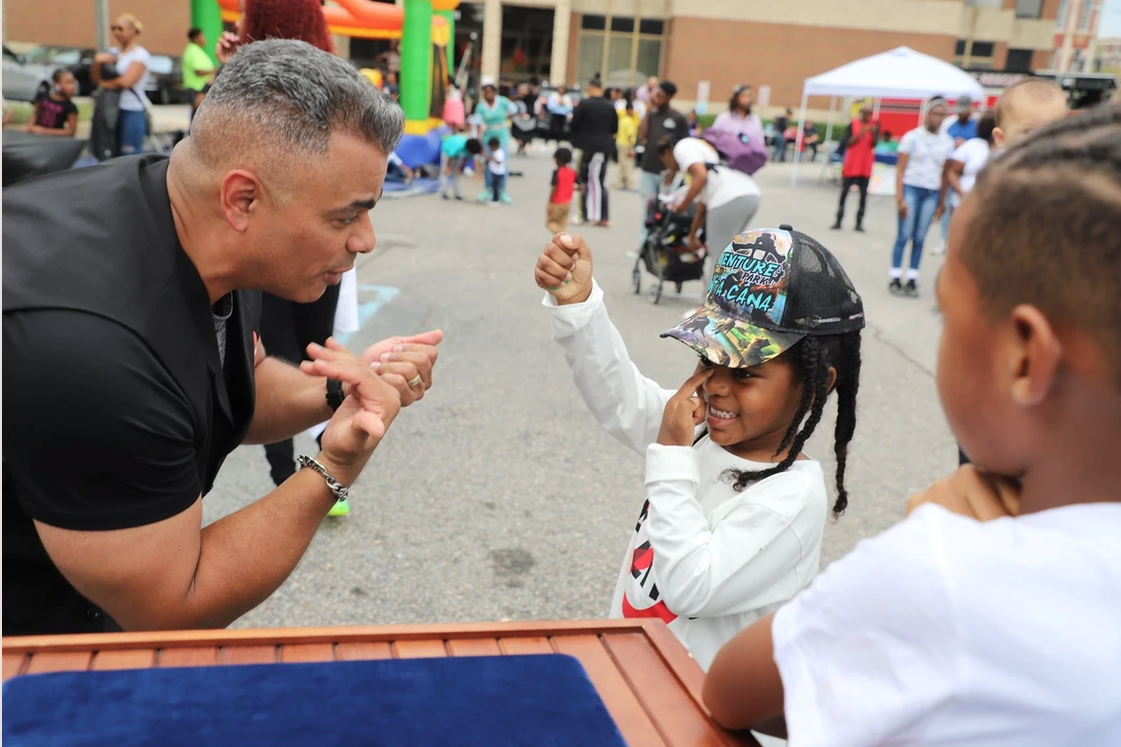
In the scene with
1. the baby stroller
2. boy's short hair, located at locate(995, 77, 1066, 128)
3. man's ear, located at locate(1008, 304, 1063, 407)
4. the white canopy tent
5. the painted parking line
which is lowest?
the painted parking line

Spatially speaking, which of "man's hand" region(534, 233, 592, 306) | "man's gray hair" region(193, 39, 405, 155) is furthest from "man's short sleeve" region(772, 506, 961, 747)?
"man's gray hair" region(193, 39, 405, 155)

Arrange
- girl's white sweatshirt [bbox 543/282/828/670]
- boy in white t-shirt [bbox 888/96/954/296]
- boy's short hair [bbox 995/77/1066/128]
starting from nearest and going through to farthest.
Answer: girl's white sweatshirt [bbox 543/282/828/670] < boy's short hair [bbox 995/77/1066/128] < boy in white t-shirt [bbox 888/96/954/296]

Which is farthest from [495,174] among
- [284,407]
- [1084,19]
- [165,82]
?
[1084,19]

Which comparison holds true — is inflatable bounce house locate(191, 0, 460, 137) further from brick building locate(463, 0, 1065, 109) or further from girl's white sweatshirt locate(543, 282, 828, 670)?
brick building locate(463, 0, 1065, 109)

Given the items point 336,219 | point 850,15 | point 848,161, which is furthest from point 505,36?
point 336,219

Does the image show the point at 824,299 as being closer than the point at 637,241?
Yes

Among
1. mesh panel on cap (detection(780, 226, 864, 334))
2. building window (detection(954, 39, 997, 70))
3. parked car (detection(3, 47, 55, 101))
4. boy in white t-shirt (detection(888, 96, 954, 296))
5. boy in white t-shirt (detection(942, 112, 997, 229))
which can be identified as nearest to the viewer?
mesh panel on cap (detection(780, 226, 864, 334))

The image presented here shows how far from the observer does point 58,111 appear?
1101 centimetres

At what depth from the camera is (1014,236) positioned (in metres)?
0.75

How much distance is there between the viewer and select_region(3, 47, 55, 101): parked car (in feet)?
55.1

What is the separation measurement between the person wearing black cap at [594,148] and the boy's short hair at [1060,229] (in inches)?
468

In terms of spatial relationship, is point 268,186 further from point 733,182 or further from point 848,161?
point 848,161

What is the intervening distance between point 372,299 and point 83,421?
228 inches

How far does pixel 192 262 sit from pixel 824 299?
1.17m
